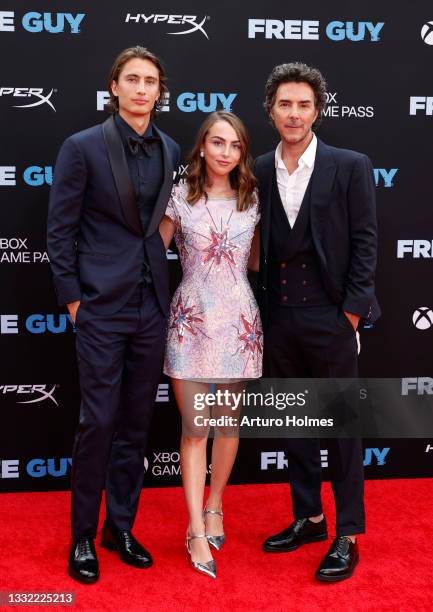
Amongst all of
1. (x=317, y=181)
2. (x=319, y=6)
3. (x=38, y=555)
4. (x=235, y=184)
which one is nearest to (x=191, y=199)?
(x=235, y=184)

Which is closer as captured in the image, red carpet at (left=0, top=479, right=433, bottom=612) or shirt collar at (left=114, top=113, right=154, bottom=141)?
red carpet at (left=0, top=479, right=433, bottom=612)

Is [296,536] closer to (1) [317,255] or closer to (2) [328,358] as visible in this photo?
(2) [328,358]

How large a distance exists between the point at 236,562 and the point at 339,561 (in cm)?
41

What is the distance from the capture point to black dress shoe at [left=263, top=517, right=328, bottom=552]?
9.77ft

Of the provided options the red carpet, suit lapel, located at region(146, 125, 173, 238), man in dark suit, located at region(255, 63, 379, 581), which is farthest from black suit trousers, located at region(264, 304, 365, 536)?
suit lapel, located at region(146, 125, 173, 238)

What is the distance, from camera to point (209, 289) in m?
2.75

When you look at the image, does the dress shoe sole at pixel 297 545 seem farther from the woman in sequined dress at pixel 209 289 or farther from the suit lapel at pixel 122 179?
the suit lapel at pixel 122 179

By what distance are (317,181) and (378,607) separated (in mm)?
1548

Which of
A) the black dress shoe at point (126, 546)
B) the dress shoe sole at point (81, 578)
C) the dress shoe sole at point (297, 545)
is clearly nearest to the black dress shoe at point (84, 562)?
the dress shoe sole at point (81, 578)

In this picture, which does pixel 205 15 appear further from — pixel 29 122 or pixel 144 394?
pixel 144 394

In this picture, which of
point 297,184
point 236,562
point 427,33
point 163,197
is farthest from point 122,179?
point 427,33

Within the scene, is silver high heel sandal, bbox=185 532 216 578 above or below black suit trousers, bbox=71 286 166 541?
below

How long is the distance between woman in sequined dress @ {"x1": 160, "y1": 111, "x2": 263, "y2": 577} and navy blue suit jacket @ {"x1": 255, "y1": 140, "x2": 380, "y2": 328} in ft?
0.63

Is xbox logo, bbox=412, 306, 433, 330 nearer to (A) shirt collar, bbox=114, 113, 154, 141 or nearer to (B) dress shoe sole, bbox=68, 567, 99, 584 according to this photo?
(A) shirt collar, bbox=114, 113, 154, 141
